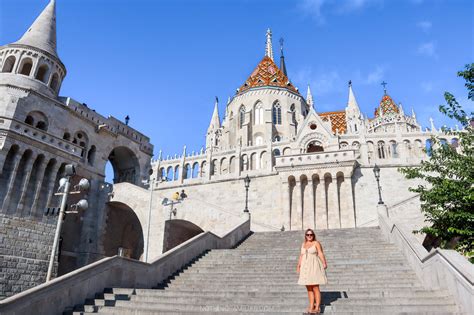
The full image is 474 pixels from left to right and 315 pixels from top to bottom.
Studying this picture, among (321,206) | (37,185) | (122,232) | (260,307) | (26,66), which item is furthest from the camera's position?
(122,232)

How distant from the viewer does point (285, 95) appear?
43.6 metres

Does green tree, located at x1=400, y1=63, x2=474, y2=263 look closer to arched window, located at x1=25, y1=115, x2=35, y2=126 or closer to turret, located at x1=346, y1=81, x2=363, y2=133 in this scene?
arched window, located at x1=25, y1=115, x2=35, y2=126

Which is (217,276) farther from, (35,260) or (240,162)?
(240,162)

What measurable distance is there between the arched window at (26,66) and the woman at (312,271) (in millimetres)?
23006

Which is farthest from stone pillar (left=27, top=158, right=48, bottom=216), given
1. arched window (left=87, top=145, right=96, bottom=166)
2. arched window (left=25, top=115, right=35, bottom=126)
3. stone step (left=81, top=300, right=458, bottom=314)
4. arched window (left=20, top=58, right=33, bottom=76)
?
stone step (left=81, top=300, right=458, bottom=314)

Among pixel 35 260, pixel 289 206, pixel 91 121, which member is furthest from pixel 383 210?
pixel 91 121

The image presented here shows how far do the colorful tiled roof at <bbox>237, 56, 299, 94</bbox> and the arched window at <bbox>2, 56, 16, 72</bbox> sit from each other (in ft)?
88.8

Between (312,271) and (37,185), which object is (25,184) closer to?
(37,185)

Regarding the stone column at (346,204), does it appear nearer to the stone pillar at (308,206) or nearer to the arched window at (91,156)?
the stone pillar at (308,206)

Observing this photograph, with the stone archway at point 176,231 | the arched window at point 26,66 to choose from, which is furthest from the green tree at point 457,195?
the arched window at point 26,66

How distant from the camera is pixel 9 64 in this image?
22828 millimetres

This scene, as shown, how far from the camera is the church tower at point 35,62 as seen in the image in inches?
859

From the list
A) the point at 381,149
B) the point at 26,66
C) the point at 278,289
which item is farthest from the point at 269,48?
the point at 278,289

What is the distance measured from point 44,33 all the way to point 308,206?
21826 mm
